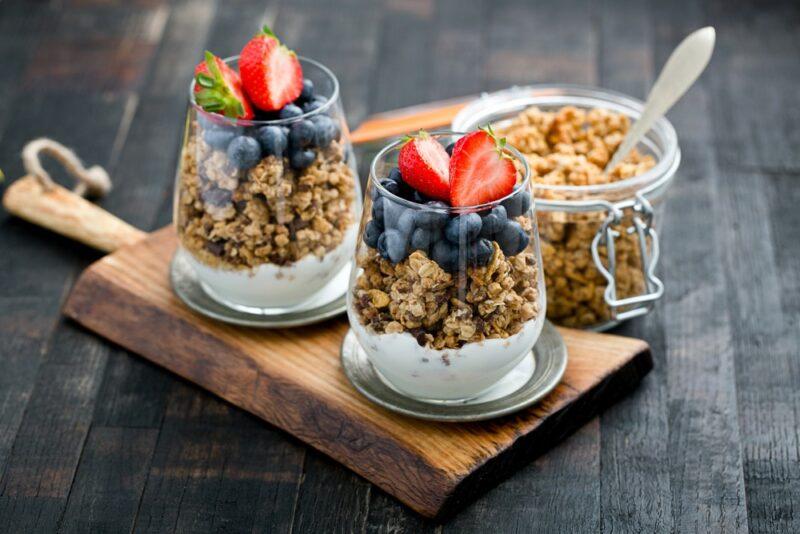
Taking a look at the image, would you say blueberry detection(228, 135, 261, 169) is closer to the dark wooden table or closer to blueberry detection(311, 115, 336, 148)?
blueberry detection(311, 115, 336, 148)

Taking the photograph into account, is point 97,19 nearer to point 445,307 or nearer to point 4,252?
point 4,252

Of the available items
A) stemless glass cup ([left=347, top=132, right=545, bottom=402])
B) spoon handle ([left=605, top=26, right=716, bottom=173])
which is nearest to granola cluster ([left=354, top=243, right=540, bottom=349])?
stemless glass cup ([left=347, top=132, right=545, bottom=402])

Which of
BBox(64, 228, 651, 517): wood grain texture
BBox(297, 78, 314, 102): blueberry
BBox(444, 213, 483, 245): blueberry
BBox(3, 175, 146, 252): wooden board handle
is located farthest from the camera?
BBox(3, 175, 146, 252): wooden board handle

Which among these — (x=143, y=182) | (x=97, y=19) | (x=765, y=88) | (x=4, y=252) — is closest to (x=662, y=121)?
(x=765, y=88)

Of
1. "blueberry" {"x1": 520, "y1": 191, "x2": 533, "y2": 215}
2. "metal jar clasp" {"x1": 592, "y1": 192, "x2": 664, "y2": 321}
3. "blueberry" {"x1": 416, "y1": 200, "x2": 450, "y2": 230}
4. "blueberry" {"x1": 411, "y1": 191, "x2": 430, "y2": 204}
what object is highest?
"blueberry" {"x1": 416, "y1": 200, "x2": 450, "y2": 230}

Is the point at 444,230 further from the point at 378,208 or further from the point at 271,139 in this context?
the point at 271,139

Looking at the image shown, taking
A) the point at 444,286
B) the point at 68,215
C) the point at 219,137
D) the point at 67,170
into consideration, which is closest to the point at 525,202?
the point at 444,286

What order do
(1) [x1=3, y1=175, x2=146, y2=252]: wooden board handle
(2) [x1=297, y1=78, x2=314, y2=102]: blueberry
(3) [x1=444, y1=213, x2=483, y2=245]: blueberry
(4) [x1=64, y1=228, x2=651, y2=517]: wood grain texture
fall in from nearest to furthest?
(3) [x1=444, y1=213, x2=483, y2=245]: blueberry
(4) [x1=64, y1=228, x2=651, y2=517]: wood grain texture
(2) [x1=297, y1=78, x2=314, y2=102]: blueberry
(1) [x1=3, y1=175, x2=146, y2=252]: wooden board handle

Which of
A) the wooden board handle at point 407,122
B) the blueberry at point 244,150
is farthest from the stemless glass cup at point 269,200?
the wooden board handle at point 407,122
